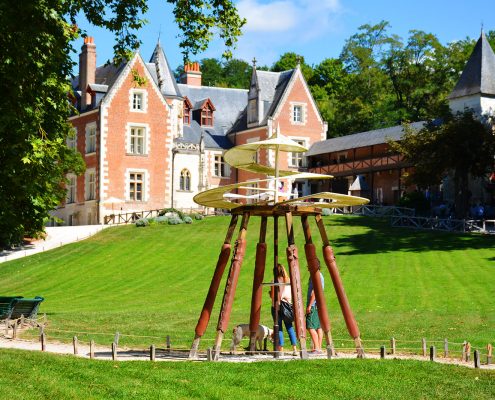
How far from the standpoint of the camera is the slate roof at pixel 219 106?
70.2 metres

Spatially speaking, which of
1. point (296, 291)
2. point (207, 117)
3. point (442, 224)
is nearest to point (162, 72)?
point (207, 117)

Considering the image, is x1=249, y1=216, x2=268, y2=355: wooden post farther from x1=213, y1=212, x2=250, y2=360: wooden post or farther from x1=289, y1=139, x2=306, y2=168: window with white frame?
x1=289, y1=139, x2=306, y2=168: window with white frame

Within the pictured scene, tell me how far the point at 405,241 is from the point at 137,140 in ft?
81.4

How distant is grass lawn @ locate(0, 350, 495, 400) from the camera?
13875mm

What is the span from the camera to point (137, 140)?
206 ft

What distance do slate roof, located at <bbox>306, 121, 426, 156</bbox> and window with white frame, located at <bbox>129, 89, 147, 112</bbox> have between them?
12.3 m

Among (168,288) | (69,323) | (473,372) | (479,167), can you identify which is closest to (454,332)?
(473,372)

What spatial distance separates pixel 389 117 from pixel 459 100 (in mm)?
20794

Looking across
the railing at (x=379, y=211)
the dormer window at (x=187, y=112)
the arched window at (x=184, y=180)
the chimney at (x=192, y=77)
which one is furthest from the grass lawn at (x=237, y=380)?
the chimney at (x=192, y=77)

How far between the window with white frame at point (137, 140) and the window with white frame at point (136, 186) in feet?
4.92

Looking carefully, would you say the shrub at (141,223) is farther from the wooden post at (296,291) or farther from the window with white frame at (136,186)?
the wooden post at (296,291)

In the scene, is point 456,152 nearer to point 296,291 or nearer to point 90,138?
point 90,138

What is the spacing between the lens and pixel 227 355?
1828 cm

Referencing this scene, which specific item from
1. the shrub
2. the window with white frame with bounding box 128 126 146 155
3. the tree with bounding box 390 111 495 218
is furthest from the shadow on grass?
the window with white frame with bounding box 128 126 146 155
